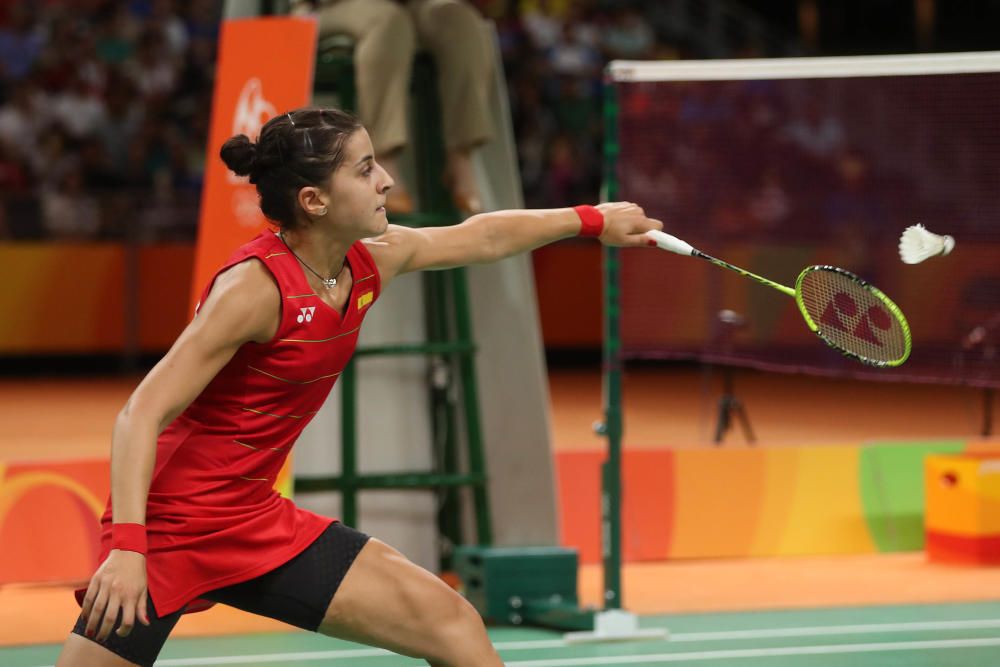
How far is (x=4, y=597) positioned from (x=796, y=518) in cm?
356

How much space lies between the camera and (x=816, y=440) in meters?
10.5

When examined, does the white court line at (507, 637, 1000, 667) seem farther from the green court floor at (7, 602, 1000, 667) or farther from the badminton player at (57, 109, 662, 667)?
the badminton player at (57, 109, 662, 667)

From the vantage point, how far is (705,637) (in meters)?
6.10

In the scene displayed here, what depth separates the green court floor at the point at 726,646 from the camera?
18.8ft

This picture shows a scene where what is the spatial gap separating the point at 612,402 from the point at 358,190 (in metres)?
2.71

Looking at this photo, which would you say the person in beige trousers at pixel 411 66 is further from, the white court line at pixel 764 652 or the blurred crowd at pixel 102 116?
the blurred crowd at pixel 102 116

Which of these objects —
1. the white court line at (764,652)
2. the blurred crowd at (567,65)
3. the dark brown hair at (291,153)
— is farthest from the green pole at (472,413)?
the blurred crowd at (567,65)

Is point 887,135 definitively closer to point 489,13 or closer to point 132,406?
point 489,13

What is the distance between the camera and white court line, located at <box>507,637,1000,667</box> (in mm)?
5688

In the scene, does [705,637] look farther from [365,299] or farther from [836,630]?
[365,299]

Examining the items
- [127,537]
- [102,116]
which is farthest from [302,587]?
[102,116]

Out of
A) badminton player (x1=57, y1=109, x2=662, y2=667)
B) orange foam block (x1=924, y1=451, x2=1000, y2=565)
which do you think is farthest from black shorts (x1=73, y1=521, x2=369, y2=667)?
orange foam block (x1=924, y1=451, x2=1000, y2=565)

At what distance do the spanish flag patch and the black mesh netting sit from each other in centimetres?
275

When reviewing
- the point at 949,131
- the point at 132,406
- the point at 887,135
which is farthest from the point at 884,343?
the point at 887,135
